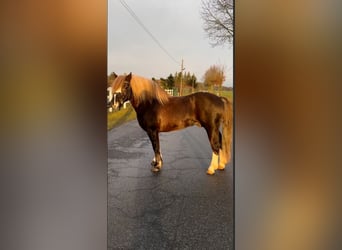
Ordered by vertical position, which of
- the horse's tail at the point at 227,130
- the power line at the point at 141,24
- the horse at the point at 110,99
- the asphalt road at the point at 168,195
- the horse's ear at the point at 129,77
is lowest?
the asphalt road at the point at 168,195

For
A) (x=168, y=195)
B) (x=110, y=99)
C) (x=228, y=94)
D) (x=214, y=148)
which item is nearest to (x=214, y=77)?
(x=228, y=94)

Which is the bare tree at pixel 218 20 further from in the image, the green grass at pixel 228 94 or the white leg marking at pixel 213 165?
the white leg marking at pixel 213 165

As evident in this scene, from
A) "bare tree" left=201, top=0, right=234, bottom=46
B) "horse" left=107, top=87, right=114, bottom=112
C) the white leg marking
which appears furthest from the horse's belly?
"bare tree" left=201, top=0, right=234, bottom=46

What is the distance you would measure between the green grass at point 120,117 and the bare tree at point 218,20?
0.69 meters

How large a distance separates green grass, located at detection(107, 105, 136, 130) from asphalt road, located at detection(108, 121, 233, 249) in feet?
0.11

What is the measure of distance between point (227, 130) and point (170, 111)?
400 millimetres

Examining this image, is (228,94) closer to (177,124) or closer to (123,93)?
(177,124)

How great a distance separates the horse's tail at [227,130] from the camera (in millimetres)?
1560

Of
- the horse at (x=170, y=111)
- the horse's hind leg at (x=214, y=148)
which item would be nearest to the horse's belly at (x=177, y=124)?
the horse at (x=170, y=111)

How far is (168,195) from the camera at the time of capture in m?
1.67
